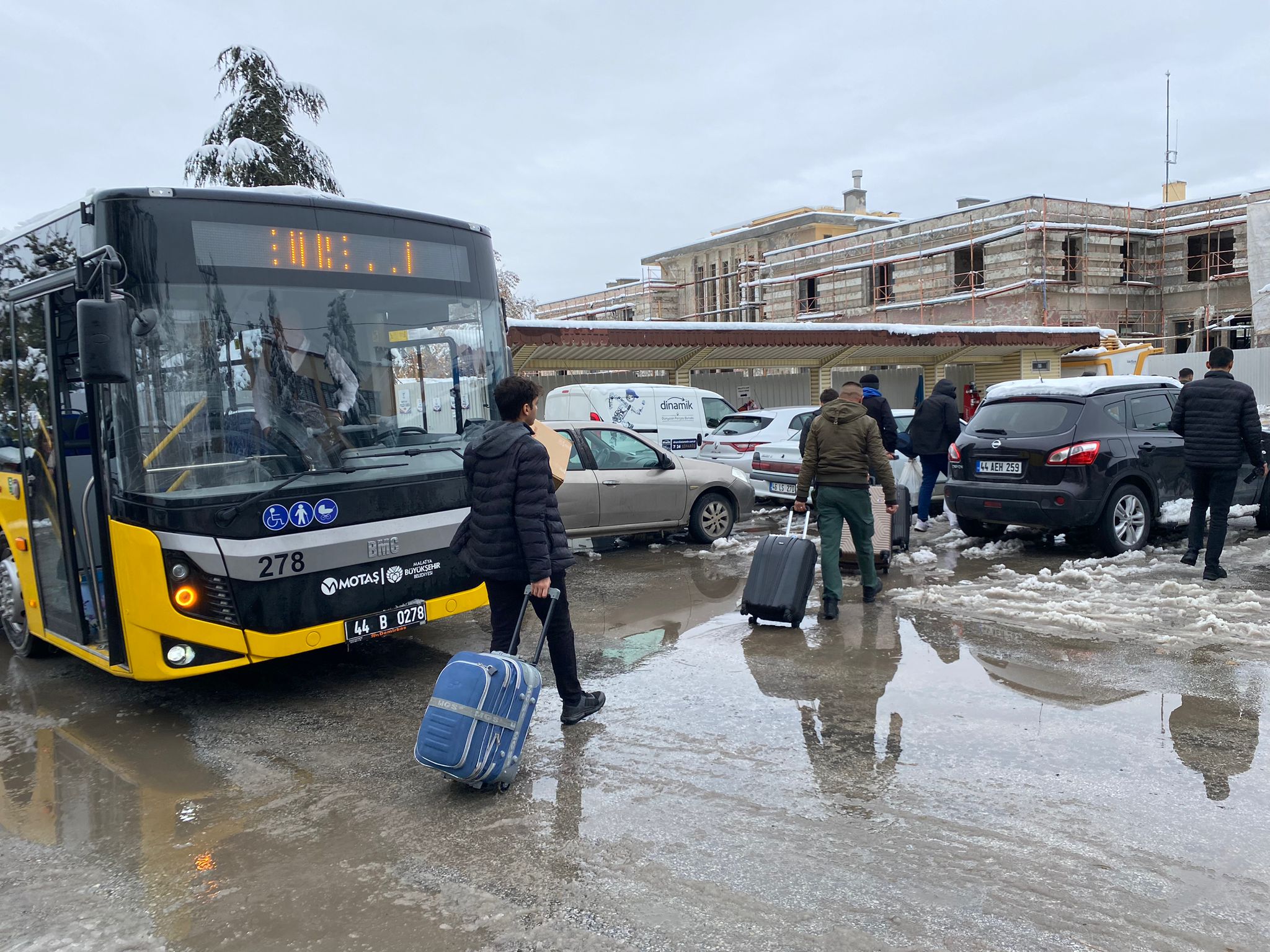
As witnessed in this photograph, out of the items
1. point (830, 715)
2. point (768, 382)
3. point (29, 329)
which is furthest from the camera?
point (768, 382)

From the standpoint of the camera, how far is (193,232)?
5.48 m

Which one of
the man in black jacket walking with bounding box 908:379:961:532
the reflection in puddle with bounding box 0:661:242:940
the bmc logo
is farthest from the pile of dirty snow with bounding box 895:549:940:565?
the reflection in puddle with bounding box 0:661:242:940

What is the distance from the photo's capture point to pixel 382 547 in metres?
5.98

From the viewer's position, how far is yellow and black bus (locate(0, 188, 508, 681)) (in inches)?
209

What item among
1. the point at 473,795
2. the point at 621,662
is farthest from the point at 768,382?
the point at 473,795

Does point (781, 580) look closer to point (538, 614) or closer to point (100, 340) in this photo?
point (538, 614)

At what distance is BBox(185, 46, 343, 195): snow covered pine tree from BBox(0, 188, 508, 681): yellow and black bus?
323 inches

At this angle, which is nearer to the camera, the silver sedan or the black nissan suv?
the black nissan suv

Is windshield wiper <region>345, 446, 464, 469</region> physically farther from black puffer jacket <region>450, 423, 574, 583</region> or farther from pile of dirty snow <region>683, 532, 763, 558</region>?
pile of dirty snow <region>683, 532, 763, 558</region>

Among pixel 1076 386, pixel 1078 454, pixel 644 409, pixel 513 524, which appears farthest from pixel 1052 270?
pixel 513 524

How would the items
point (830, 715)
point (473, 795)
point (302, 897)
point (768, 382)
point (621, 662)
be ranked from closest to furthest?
1. point (302, 897)
2. point (473, 795)
3. point (830, 715)
4. point (621, 662)
5. point (768, 382)

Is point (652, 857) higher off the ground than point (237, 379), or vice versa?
point (237, 379)

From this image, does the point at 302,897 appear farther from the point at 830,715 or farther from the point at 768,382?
the point at 768,382

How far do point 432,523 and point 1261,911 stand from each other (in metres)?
4.68
